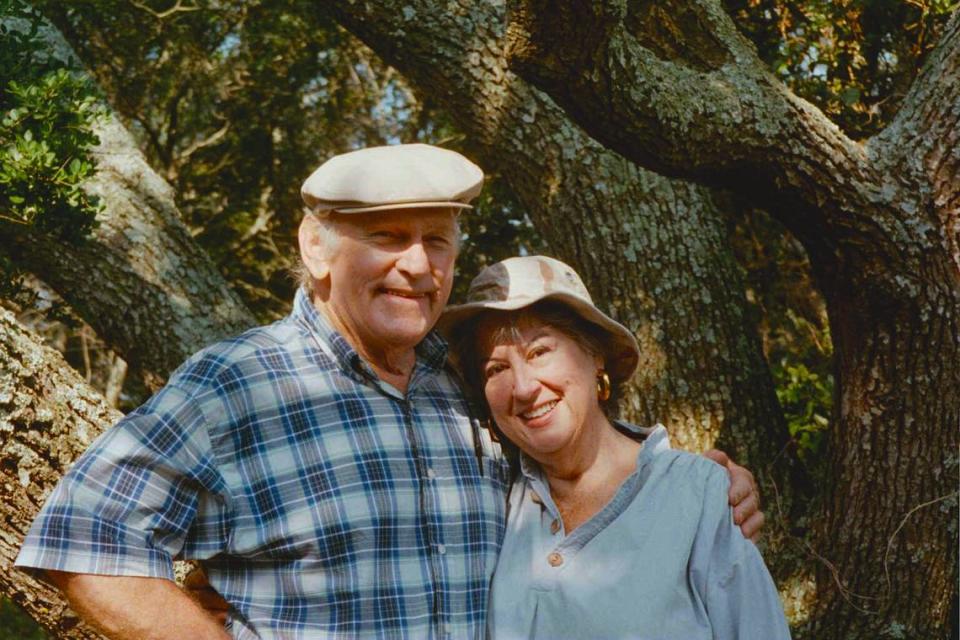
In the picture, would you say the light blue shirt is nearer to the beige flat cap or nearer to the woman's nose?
the woman's nose

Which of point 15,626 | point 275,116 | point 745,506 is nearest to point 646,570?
point 745,506

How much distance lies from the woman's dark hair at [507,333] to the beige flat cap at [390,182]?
1.06ft

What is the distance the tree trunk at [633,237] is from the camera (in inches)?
155

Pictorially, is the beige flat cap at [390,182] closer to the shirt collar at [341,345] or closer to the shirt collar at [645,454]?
the shirt collar at [341,345]

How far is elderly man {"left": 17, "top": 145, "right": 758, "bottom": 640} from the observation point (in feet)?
6.85

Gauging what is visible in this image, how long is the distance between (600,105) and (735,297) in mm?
1480

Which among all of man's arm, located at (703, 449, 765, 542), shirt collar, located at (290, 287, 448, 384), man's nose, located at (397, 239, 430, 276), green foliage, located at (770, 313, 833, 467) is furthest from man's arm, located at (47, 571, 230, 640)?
green foliage, located at (770, 313, 833, 467)

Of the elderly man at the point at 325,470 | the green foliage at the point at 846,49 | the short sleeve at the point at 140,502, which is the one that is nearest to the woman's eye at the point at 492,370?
the elderly man at the point at 325,470

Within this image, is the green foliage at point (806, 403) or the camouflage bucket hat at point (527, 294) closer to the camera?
the camouflage bucket hat at point (527, 294)

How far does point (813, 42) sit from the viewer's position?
4.51 metres

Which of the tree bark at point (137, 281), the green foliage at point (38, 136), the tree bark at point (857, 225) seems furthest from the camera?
the tree bark at point (137, 281)

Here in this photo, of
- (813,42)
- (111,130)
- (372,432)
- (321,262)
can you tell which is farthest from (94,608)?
(813,42)

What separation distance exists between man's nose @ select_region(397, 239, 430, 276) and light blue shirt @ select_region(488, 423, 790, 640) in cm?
65

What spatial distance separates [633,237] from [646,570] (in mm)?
1915
